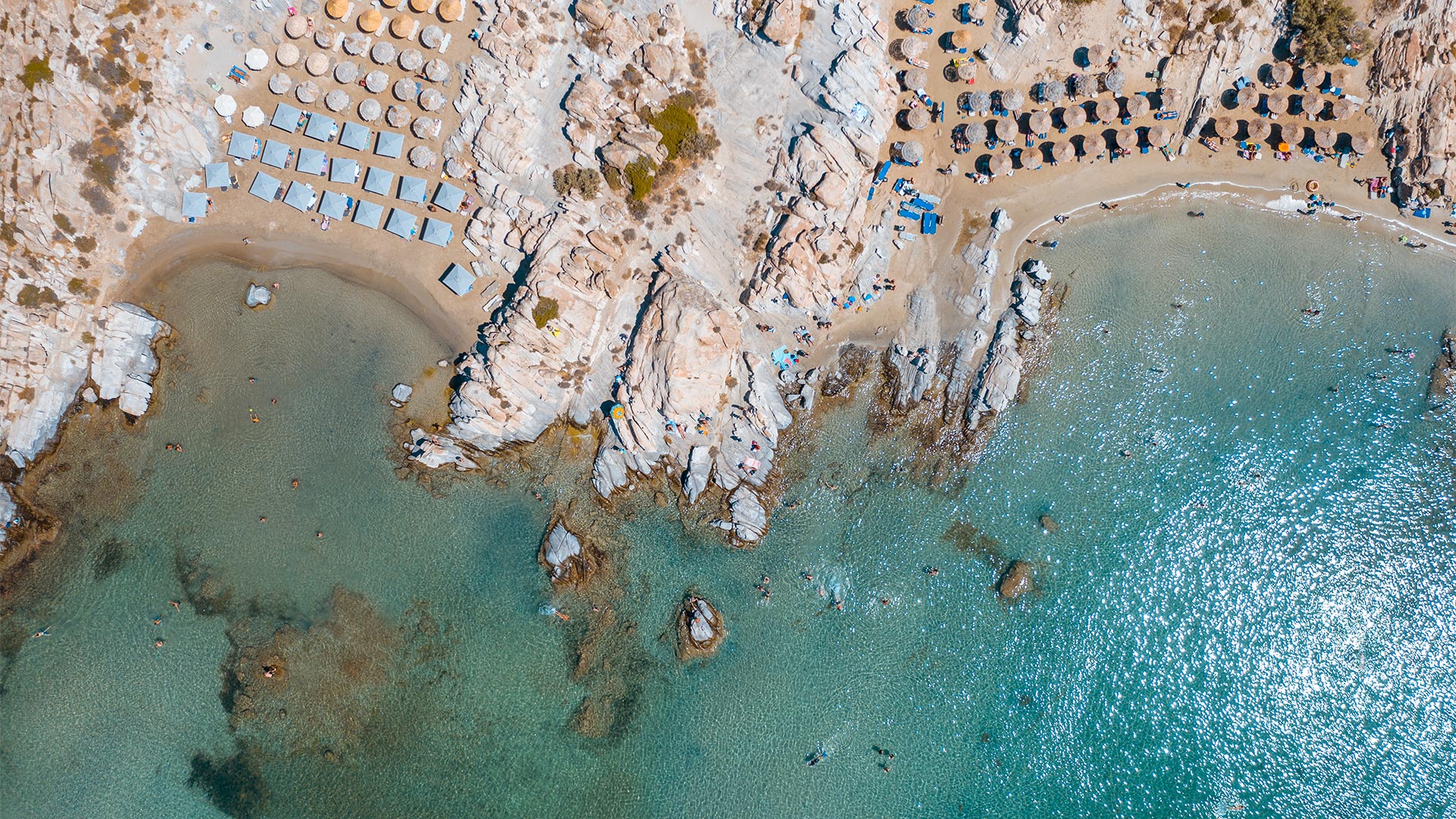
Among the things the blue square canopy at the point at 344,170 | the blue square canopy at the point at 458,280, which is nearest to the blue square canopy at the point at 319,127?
the blue square canopy at the point at 344,170

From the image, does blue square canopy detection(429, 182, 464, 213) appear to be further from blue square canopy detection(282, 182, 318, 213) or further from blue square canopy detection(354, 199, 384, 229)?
blue square canopy detection(282, 182, 318, 213)

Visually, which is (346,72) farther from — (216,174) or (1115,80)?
(1115,80)

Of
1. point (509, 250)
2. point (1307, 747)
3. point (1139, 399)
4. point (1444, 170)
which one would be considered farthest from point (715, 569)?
point (1444, 170)

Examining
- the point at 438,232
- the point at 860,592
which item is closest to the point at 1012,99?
the point at 860,592

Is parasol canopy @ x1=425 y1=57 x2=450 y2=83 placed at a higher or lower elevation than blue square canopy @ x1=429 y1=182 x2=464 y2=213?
higher

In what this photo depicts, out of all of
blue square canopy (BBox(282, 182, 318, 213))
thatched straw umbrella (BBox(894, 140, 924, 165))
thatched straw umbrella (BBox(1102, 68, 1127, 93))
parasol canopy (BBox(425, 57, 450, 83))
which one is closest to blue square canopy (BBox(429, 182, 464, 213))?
parasol canopy (BBox(425, 57, 450, 83))

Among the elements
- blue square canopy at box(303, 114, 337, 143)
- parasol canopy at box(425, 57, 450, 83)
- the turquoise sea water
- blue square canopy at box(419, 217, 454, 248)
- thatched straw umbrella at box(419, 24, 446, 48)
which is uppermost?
thatched straw umbrella at box(419, 24, 446, 48)

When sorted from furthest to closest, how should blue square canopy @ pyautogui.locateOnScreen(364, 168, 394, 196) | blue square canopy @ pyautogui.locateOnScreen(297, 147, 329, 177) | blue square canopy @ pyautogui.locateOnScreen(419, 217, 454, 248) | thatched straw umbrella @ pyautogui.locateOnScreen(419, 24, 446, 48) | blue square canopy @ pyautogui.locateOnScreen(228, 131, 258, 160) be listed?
blue square canopy @ pyautogui.locateOnScreen(419, 217, 454, 248)
blue square canopy @ pyautogui.locateOnScreen(364, 168, 394, 196)
blue square canopy @ pyautogui.locateOnScreen(297, 147, 329, 177)
blue square canopy @ pyautogui.locateOnScreen(228, 131, 258, 160)
thatched straw umbrella @ pyautogui.locateOnScreen(419, 24, 446, 48)
